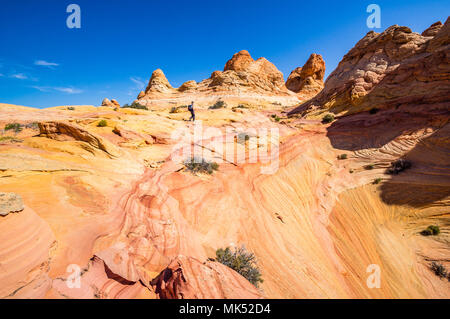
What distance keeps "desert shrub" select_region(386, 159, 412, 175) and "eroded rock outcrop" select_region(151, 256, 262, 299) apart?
10.5 metres

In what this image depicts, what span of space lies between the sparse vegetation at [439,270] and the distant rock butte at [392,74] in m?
9.81

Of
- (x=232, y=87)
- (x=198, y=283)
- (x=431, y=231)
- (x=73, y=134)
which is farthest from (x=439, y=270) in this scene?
(x=232, y=87)

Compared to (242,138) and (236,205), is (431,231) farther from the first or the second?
(242,138)

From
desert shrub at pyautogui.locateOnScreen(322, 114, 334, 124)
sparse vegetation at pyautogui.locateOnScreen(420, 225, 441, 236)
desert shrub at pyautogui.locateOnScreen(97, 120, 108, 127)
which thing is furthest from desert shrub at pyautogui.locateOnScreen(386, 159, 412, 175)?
desert shrub at pyautogui.locateOnScreen(97, 120, 108, 127)

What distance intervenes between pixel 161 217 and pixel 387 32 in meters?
26.0

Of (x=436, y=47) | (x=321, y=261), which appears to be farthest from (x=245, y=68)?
(x=321, y=261)

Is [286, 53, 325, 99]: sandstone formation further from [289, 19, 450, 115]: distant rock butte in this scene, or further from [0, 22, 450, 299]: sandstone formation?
[0, 22, 450, 299]: sandstone formation

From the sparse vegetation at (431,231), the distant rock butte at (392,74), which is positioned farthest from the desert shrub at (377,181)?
the distant rock butte at (392,74)

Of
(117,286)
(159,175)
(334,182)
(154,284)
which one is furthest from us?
(334,182)

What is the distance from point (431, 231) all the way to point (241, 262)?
802 centimetres

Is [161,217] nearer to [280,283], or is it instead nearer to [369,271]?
[280,283]

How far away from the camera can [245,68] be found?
4478 cm

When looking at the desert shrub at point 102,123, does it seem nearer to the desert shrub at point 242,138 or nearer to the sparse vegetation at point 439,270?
the desert shrub at point 242,138

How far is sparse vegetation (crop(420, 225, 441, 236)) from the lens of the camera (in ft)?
21.2
